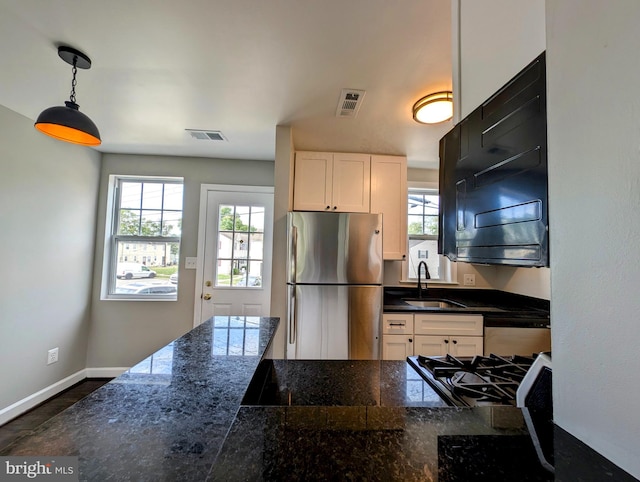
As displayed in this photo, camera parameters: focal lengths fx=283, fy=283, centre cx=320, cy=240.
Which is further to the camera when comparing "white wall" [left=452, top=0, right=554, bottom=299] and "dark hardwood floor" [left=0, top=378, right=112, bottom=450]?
"dark hardwood floor" [left=0, top=378, right=112, bottom=450]

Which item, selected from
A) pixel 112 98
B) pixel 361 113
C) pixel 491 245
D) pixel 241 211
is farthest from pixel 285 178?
pixel 491 245

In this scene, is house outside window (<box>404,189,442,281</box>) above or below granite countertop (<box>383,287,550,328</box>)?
above

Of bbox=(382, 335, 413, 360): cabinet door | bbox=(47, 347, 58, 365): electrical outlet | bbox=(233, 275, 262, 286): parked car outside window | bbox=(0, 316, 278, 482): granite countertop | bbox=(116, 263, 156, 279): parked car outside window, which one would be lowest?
bbox=(47, 347, 58, 365): electrical outlet

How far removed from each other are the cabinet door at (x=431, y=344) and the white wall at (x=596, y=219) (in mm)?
1812

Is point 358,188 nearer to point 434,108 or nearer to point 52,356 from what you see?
point 434,108

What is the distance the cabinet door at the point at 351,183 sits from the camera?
8.89 ft

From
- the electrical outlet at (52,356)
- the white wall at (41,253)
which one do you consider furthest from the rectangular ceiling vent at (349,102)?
the electrical outlet at (52,356)

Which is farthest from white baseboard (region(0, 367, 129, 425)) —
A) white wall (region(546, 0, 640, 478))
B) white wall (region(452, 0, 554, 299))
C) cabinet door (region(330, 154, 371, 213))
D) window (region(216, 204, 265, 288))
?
white wall (region(452, 0, 554, 299))

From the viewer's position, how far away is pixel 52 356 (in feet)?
8.36

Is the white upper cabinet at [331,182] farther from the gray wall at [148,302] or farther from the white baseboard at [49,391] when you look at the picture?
the white baseboard at [49,391]

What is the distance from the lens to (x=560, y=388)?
1.76 feet

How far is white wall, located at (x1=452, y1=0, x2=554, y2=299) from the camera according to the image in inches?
27.3

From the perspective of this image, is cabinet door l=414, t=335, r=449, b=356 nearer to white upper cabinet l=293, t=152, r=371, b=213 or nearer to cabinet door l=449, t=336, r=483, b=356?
cabinet door l=449, t=336, r=483, b=356

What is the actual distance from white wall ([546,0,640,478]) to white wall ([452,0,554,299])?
0.30 ft
